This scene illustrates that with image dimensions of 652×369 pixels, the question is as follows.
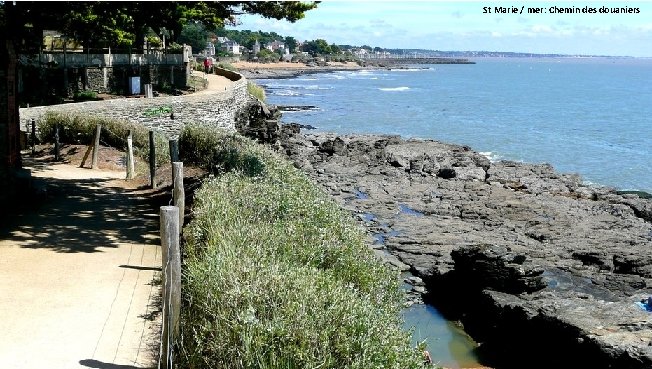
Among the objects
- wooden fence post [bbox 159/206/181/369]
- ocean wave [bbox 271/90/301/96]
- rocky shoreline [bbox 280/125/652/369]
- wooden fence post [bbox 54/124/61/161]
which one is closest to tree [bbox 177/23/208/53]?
Result: ocean wave [bbox 271/90/301/96]

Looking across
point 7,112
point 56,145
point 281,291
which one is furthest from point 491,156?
point 281,291

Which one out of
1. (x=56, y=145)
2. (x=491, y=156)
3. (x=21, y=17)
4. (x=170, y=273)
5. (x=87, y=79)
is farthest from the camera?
(x=491, y=156)

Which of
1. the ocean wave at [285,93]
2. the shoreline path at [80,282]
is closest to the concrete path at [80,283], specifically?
the shoreline path at [80,282]

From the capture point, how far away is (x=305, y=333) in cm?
765

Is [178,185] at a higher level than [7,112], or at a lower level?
lower

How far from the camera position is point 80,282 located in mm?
11961

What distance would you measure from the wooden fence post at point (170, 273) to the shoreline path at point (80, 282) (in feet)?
2.86

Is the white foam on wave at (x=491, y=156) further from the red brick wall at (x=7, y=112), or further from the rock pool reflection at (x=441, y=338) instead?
the red brick wall at (x=7, y=112)

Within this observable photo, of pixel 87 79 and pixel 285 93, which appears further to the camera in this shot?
pixel 285 93

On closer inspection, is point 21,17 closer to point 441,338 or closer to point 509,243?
point 441,338

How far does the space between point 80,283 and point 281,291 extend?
16.3 ft

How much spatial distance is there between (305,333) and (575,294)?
1193cm

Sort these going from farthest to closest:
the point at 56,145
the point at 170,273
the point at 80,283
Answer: the point at 56,145, the point at 80,283, the point at 170,273

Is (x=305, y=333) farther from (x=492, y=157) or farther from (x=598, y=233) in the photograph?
(x=492, y=157)
